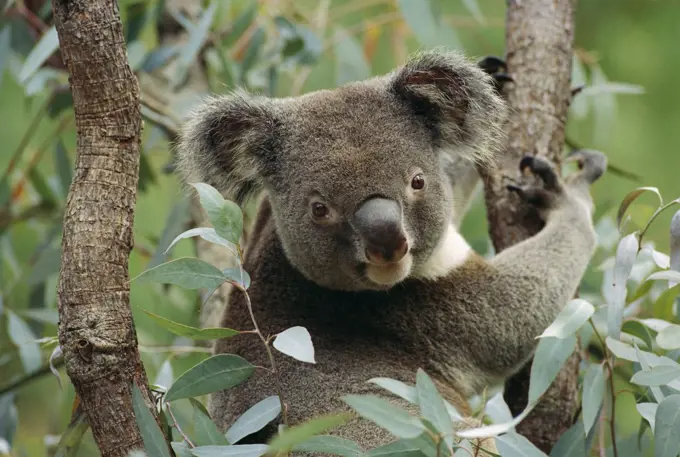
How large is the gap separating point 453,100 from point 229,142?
0.75 m

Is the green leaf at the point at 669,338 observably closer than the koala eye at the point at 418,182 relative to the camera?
Yes

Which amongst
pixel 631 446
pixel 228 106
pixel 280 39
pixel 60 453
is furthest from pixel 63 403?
pixel 631 446

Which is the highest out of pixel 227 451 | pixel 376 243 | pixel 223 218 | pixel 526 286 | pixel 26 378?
pixel 223 218

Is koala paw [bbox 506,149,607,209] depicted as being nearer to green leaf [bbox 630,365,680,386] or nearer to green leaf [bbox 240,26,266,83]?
green leaf [bbox 630,365,680,386]

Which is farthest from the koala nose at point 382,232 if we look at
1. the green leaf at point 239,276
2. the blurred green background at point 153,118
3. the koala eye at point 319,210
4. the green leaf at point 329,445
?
the blurred green background at point 153,118

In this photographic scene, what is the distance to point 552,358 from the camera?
1999mm

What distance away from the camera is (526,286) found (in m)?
3.01

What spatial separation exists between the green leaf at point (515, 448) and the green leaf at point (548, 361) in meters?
0.11

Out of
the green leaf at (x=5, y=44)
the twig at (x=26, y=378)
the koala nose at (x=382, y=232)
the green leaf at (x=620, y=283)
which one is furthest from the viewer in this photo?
the green leaf at (x=5, y=44)

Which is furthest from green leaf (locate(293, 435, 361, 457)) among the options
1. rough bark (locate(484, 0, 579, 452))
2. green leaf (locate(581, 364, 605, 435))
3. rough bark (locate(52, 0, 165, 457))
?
rough bark (locate(484, 0, 579, 452))

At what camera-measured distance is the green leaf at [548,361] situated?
6.39 feet

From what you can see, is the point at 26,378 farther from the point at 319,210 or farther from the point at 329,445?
the point at 329,445

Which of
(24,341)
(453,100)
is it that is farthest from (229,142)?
(24,341)

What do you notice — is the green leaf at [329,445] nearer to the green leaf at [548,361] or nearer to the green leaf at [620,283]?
the green leaf at [548,361]
